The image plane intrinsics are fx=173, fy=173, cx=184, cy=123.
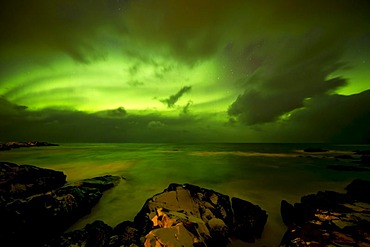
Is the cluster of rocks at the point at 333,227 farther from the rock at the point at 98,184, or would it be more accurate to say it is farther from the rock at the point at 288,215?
the rock at the point at 98,184

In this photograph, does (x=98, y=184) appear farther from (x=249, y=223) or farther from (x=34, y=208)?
(x=249, y=223)

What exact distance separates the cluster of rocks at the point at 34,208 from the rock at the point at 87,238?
3.04ft

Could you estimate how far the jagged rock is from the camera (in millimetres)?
2805

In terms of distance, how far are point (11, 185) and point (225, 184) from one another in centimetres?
837

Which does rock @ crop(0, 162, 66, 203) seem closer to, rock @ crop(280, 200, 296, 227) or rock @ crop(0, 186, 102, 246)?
rock @ crop(0, 186, 102, 246)

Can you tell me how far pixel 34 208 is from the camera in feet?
12.0

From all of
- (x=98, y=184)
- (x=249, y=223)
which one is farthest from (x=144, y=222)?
(x=98, y=184)

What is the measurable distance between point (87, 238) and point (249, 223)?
3.30 meters

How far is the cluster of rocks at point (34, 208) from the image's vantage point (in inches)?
128

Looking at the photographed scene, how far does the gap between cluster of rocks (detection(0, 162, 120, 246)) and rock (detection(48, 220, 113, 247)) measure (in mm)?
928

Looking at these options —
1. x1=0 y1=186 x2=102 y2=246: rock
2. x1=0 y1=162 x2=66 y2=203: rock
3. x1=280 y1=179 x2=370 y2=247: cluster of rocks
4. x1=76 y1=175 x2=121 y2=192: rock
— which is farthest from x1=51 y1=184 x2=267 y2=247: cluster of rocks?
x1=0 y1=162 x2=66 y2=203: rock

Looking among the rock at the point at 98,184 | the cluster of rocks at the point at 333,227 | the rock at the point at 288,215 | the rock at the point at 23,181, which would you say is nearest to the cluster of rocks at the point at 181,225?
the rock at the point at 288,215

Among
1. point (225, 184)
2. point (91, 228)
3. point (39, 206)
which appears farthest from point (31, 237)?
point (225, 184)

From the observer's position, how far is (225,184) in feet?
28.6
